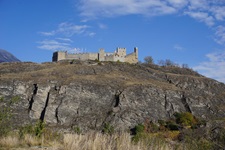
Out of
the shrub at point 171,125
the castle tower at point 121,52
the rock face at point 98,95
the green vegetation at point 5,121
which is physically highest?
the castle tower at point 121,52

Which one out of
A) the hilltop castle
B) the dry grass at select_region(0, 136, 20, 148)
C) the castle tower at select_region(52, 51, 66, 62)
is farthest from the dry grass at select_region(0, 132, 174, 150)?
the castle tower at select_region(52, 51, 66, 62)

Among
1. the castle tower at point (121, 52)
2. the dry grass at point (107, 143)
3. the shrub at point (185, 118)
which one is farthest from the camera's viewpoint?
the castle tower at point (121, 52)

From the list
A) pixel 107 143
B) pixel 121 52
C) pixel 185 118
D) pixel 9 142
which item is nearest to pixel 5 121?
pixel 9 142

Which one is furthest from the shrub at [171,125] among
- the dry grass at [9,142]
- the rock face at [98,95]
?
the dry grass at [9,142]

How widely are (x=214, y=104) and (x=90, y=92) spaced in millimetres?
28604

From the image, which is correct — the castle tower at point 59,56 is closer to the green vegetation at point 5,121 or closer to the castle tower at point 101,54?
the castle tower at point 101,54

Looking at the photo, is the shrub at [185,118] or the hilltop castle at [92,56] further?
the hilltop castle at [92,56]

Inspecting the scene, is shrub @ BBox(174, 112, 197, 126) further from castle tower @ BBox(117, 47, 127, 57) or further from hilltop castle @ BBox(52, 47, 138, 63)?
castle tower @ BBox(117, 47, 127, 57)

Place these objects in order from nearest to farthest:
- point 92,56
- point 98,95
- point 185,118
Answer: point 185,118
point 98,95
point 92,56

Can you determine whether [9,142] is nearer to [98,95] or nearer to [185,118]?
[185,118]

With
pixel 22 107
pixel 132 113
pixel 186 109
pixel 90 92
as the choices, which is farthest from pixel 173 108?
pixel 22 107

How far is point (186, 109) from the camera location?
7275 centimetres

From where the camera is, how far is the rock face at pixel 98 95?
207 ft

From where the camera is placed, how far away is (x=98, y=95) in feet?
233
